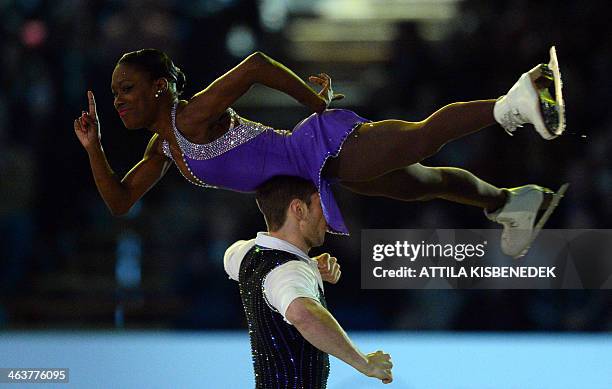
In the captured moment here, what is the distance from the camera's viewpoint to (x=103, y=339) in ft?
16.2

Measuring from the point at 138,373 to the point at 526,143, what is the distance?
272 centimetres

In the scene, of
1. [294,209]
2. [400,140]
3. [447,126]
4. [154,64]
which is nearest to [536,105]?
[447,126]

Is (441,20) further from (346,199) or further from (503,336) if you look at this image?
(503,336)

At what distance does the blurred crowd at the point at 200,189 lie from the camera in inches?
209

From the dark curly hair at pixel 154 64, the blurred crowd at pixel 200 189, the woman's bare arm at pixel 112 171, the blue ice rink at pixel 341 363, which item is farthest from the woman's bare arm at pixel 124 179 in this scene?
the blurred crowd at pixel 200 189

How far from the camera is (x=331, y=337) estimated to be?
220 centimetres

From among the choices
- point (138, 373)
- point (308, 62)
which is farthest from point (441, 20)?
point (138, 373)

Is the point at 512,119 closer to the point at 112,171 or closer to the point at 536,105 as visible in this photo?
the point at 536,105

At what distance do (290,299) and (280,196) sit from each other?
38 cm

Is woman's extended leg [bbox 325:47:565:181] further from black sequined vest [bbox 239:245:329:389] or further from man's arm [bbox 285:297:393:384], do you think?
man's arm [bbox 285:297:393:384]

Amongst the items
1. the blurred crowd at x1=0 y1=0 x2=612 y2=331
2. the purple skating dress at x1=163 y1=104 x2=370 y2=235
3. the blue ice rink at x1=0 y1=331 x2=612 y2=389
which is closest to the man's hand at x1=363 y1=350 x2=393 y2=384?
the purple skating dress at x1=163 y1=104 x2=370 y2=235

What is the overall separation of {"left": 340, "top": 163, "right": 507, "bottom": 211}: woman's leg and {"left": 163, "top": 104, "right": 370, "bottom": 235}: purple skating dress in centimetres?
21

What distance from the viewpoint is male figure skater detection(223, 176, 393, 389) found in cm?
220

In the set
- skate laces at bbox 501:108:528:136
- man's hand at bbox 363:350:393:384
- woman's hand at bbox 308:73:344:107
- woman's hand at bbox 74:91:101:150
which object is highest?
woman's hand at bbox 308:73:344:107
